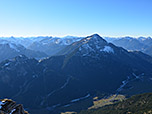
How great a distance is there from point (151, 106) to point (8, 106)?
159 m

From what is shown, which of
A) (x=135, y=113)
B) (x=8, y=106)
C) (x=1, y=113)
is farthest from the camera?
(x=135, y=113)

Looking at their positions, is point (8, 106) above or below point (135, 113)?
above

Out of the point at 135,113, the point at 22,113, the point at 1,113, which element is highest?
the point at 1,113

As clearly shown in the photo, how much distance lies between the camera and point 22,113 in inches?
3445

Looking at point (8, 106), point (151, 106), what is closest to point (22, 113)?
point (8, 106)

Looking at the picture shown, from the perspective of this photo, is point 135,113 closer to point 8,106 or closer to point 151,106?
point 151,106

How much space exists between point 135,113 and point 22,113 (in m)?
137

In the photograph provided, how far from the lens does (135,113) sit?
185875mm

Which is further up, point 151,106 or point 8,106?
point 8,106

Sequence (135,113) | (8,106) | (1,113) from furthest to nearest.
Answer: (135,113)
(8,106)
(1,113)

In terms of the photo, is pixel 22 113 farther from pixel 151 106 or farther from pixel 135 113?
pixel 151 106

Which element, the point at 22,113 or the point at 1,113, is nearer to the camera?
the point at 1,113

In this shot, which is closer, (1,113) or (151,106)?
(1,113)

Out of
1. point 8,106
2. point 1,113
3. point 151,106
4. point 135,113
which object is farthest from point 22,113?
point 151,106
